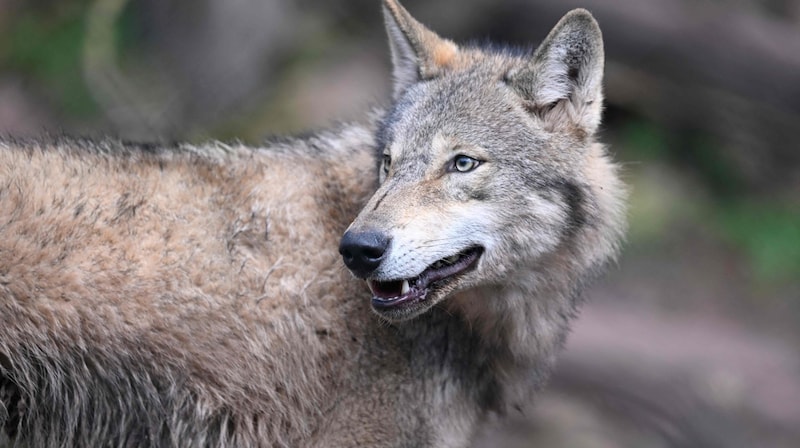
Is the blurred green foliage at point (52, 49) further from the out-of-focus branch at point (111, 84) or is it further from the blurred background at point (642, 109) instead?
the out-of-focus branch at point (111, 84)

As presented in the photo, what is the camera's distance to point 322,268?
474 cm

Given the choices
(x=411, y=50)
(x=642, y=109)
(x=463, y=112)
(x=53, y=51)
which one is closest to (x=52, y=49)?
(x=53, y=51)

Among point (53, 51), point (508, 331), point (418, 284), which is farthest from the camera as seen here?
point (53, 51)

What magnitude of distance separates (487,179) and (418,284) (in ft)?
2.07

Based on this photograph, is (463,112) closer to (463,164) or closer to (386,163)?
(463,164)

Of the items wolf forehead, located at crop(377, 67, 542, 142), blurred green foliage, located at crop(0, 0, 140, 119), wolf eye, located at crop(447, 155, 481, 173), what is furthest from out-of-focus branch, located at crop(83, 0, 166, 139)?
wolf eye, located at crop(447, 155, 481, 173)

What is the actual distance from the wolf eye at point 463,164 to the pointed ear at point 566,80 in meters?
0.46

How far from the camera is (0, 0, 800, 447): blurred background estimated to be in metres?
9.32

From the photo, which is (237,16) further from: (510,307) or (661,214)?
(510,307)

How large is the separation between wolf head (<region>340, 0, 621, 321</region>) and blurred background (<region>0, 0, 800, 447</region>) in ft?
13.8

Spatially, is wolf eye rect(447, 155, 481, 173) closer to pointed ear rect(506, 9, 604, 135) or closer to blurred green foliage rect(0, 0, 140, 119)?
pointed ear rect(506, 9, 604, 135)

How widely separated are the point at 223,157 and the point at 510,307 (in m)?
1.78

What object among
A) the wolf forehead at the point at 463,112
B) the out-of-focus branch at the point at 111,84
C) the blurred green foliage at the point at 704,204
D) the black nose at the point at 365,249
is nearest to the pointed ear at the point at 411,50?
the wolf forehead at the point at 463,112

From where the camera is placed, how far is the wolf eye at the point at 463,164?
440 centimetres
